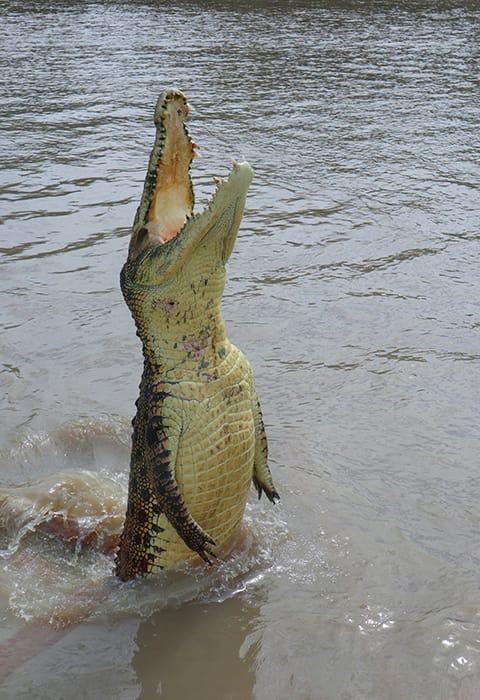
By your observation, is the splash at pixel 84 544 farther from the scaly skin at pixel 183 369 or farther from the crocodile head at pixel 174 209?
the crocodile head at pixel 174 209

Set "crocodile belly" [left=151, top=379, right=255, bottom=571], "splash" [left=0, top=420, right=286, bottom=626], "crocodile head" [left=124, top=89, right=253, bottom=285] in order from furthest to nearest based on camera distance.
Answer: "splash" [left=0, top=420, right=286, bottom=626]
"crocodile belly" [left=151, top=379, right=255, bottom=571]
"crocodile head" [left=124, top=89, right=253, bottom=285]

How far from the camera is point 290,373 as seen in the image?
5305 mm

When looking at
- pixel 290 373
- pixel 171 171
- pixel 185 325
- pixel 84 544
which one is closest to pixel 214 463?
pixel 185 325

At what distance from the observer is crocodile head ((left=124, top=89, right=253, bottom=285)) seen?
3.22 metres

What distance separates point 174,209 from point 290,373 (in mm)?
1963

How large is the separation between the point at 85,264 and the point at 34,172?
227 cm

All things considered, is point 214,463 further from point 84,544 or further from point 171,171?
point 171,171

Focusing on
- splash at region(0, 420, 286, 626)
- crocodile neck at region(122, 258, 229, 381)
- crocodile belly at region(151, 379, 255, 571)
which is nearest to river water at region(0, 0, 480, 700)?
splash at region(0, 420, 286, 626)

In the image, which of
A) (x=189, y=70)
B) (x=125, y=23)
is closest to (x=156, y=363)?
(x=189, y=70)

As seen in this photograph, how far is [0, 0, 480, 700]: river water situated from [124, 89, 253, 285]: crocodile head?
125 cm

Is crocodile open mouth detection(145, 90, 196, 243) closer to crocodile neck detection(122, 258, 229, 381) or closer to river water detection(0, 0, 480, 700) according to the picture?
crocodile neck detection(122, 258, 229, 381)

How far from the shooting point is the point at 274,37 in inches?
572

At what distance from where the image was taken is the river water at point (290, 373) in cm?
328

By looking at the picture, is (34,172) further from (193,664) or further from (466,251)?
(193,664)
